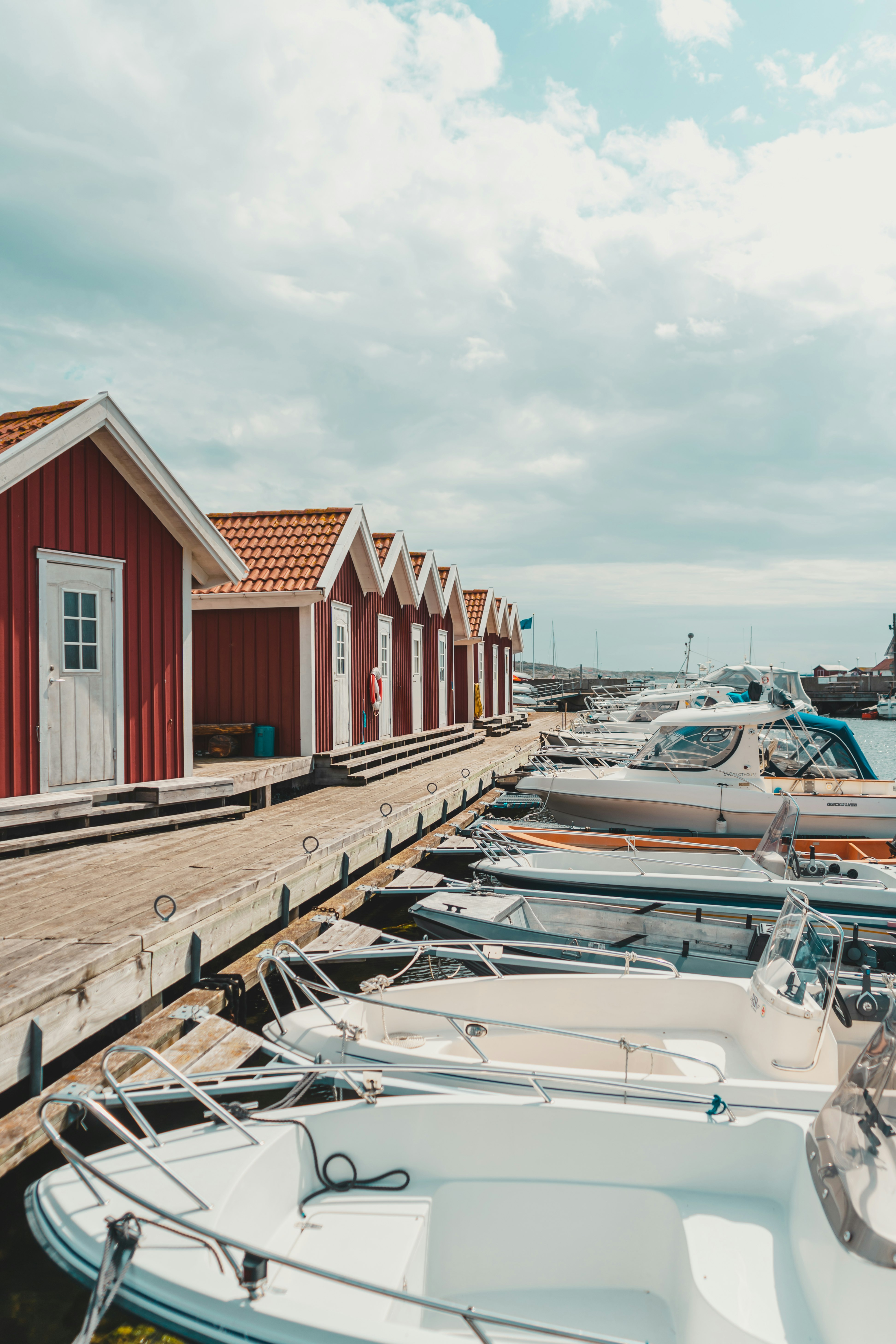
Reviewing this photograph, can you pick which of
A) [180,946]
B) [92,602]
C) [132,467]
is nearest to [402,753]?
[92,602]

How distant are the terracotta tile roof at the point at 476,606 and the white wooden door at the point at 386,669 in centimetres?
766

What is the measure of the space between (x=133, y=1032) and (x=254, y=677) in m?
8.01

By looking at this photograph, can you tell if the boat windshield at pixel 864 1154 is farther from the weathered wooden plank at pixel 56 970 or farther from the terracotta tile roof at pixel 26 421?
the terracotta tile roof at pixel 26 421

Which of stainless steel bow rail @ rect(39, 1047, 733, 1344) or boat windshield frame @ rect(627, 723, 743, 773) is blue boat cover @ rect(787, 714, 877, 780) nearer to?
boat windshield frame @ rect(627, 723, 743, 773)

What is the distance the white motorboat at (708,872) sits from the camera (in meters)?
7.14

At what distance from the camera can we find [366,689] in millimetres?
15070

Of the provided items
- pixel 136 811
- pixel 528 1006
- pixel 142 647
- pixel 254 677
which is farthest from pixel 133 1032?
pixel 254 677

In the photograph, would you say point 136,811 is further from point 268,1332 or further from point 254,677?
point 268,1332

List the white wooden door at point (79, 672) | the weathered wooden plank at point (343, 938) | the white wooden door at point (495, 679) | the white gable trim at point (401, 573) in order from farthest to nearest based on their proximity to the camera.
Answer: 1. the white wooden door at point (495, 679)
2. the white gable trim at point (401, 573)
3. the white wooden door at point (79, 672)
4. the weathered wooden plank at point (343, 938)

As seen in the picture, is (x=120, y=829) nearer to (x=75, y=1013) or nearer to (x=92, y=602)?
(x=92, y=602)

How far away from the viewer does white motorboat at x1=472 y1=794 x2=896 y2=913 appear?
23.4 feet

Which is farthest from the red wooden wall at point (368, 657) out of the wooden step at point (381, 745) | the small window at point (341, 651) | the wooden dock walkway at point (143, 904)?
the wooden dock walkway at point (143, 904)

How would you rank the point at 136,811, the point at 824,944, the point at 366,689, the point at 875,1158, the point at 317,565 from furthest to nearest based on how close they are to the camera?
the point at 366,689, the point at 317,565, the point at 136,811, the point at 824,944, the point at 875,1158

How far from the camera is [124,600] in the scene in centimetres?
873
